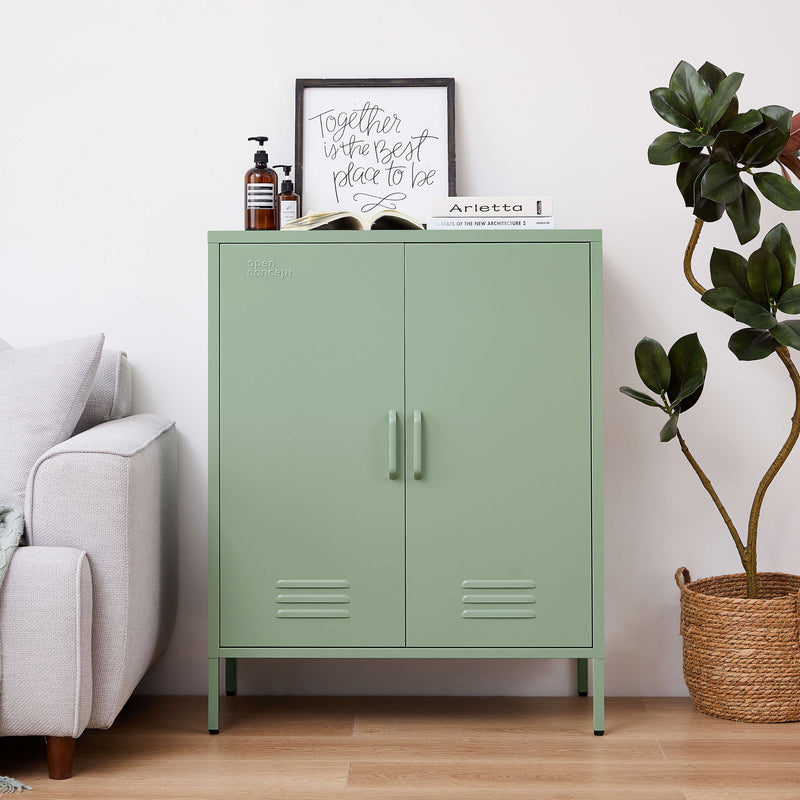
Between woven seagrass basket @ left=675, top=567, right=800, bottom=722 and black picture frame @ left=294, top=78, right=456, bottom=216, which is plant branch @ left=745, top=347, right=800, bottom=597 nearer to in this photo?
woven seagrass basket @ left=675, top=567, right=800, bottom=722

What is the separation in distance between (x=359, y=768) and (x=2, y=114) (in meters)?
1.98

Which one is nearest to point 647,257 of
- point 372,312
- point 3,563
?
point 372,312

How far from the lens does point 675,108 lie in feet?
6.57

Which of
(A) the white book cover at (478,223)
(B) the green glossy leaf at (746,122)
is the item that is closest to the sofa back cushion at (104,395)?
(A) the white book cover at (478,223)

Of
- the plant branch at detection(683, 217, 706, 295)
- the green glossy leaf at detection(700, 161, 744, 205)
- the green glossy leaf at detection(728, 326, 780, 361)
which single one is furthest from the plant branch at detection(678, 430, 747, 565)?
the green glossy leaf at detection(700, 161, 744, 205)

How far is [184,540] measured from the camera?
95.8 inches

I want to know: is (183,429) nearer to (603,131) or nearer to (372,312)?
(372,312)

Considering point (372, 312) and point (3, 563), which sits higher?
point (372, 312)

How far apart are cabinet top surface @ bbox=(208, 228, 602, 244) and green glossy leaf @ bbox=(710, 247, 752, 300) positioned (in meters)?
0.32

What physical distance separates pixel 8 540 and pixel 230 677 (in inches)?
33.8

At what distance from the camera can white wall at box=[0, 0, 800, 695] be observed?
2406 mm

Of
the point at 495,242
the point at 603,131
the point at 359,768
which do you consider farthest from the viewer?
the point at 603,131

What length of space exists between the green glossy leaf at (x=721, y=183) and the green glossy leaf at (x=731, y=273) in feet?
0.53

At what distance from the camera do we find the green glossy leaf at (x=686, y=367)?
2.09 meters
